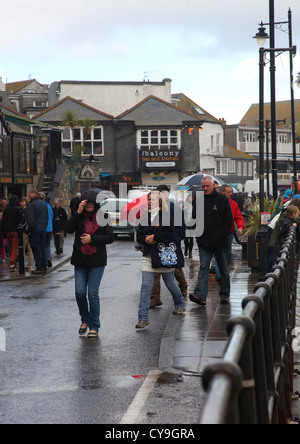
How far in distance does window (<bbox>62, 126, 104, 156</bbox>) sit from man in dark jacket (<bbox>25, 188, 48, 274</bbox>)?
140 ft

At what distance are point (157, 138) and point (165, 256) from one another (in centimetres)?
5134

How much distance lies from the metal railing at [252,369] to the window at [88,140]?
178 feet

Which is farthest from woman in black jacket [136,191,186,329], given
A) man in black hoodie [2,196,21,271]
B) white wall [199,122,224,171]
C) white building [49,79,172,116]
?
white wall [199,122,224,171]

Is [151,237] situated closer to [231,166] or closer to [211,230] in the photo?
[211,230]

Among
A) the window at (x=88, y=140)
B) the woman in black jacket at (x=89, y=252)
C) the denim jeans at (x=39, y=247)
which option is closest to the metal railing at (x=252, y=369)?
the woman in black jacket at (x=89, y=252)

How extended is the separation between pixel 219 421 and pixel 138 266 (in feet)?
54.3

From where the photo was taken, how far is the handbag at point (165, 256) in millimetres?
9664

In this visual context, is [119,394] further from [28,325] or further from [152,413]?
[28,325]

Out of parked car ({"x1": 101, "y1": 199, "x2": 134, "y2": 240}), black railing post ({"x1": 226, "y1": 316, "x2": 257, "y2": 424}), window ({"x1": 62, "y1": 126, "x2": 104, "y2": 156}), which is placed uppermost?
window ({"x1": 62, "y1": 126, "x2": 104, "y2": 156})

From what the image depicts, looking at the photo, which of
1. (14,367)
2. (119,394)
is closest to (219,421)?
(119,394)

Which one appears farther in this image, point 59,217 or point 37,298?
point 59,217

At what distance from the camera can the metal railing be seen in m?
2.08

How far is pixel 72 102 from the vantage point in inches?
2384

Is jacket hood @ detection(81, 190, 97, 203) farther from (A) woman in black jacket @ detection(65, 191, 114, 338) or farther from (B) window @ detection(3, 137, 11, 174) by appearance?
(B) window @ detection(3, 137, 11, 174)
